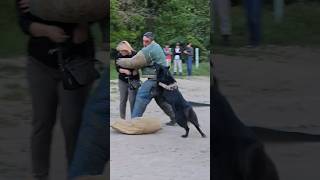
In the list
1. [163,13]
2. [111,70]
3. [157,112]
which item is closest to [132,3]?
[163,13]

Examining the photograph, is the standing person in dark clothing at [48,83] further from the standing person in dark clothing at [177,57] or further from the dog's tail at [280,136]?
the dog's tail at [280,136]

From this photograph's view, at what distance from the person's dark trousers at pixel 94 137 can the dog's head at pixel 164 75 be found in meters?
0.32

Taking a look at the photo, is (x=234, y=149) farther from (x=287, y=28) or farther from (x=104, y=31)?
(x=104, y=31)

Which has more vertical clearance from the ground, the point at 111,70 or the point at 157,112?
the point at 111,70

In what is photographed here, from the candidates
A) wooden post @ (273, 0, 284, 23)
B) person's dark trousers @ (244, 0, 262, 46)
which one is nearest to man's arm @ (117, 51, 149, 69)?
person's dark trousers @ (244, 0, 262, 46)

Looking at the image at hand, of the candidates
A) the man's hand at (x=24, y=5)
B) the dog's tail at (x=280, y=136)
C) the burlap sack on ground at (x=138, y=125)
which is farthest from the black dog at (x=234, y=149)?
the man's hand at (x=24, y=5)

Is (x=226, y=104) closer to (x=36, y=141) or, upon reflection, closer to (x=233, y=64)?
(x=233, y=64)

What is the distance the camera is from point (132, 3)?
3568 millimetres

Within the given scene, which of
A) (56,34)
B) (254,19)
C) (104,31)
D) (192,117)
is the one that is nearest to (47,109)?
(56,34)

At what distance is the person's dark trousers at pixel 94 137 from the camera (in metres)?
3.51

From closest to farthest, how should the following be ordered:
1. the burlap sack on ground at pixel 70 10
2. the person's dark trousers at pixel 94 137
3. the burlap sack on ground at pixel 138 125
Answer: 1. the burlap sack on ground at pixel 70 10
2. the person's dark trousers at pixel 94 137
3. the burlap sack on ground at pixel 138 125

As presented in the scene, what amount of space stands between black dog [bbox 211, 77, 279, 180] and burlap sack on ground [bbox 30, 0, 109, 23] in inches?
26.6

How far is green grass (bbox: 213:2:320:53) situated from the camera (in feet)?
11.2

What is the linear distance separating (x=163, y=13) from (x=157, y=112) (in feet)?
2.10
